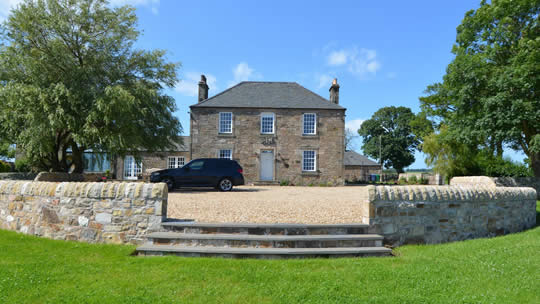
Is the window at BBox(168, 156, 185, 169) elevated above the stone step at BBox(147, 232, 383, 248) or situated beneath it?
elevated above

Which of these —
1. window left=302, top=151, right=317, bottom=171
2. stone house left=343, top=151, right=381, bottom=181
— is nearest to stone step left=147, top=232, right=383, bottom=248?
window left=302, top=151, right=317, bottom=171

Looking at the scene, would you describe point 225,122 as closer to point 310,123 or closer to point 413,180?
point 310,123

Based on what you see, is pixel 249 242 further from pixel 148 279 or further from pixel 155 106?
pixel 155 106

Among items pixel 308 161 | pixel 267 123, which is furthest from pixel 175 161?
pixel 308 161

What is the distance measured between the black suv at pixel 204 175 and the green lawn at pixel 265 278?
8254mm

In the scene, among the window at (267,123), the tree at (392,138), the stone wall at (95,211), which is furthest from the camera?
the tree at (392,138)

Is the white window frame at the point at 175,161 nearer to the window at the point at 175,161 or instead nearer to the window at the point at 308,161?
the window at the point at 175,161

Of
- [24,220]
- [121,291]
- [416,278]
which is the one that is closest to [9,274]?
[121,291]

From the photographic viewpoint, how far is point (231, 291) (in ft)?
13.5

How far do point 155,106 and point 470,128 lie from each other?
53.0 feet

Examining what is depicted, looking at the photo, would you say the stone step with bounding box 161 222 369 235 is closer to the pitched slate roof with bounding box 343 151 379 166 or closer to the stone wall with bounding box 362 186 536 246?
the stone wall with bounding box 362 186 536 246

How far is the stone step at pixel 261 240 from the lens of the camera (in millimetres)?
5711

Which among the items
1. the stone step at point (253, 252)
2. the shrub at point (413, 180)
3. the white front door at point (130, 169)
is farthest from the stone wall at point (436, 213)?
the shrub at point (413, 180)

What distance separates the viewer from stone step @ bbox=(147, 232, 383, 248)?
571 cm
